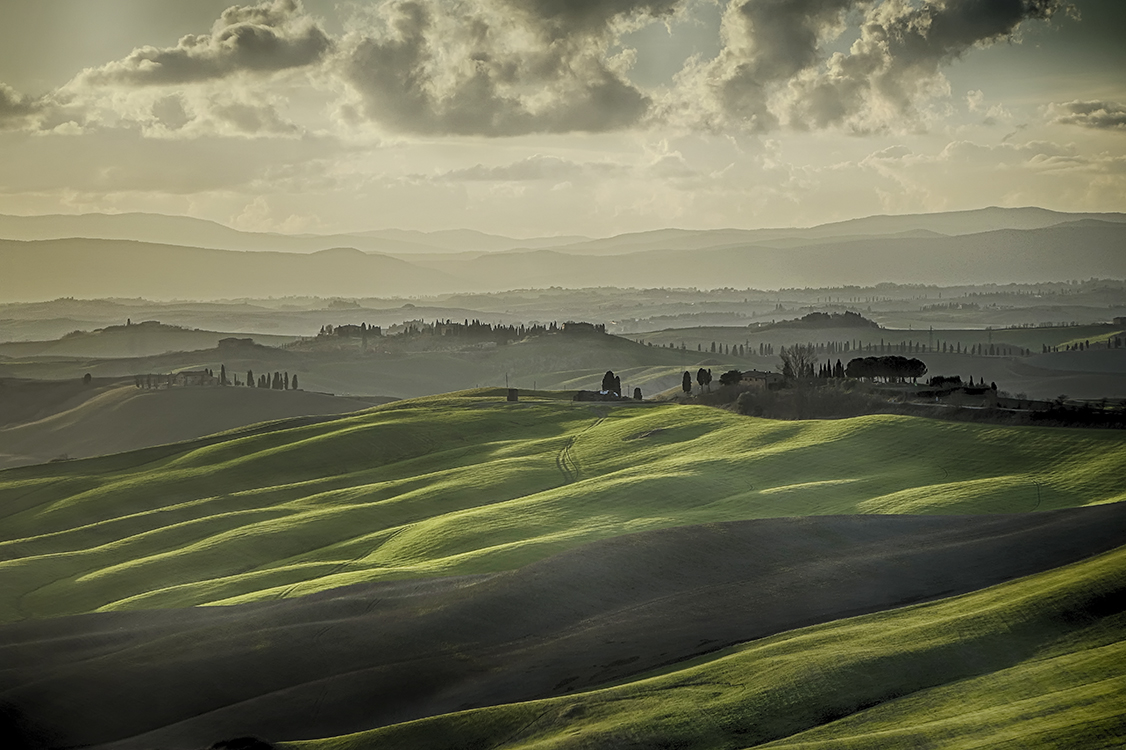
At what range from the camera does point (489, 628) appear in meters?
60.5

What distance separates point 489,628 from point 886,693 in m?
23.2

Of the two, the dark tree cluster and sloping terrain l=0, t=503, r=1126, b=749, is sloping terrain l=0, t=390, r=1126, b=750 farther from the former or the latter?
the dark tree cluster

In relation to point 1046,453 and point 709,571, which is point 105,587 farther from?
point 1046,453

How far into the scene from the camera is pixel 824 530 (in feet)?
230

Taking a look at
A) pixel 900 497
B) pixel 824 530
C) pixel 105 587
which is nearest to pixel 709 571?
pixel 824 530

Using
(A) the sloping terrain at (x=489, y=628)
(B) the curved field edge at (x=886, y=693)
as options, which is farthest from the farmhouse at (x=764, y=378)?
(B) the curved field edge at (x=886, y=693)

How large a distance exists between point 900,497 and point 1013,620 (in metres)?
28.8

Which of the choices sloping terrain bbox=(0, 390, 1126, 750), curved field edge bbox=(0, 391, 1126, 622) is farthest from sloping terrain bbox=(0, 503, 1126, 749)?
curved field edge bbox=(0, 391, 1126, 622)

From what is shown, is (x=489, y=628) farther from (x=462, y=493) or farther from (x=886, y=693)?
(x=462, y=493)

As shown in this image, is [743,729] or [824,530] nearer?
[743,729]

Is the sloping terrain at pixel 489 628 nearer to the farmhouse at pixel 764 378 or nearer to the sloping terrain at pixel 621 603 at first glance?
the sloping terrain at pixel 621 603

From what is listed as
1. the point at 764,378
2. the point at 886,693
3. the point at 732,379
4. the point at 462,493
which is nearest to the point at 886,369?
the point at 764,378

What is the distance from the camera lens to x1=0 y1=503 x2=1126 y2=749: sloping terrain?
54719 mm

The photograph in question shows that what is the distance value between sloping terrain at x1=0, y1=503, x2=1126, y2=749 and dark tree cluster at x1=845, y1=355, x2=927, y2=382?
77326 millimetres
